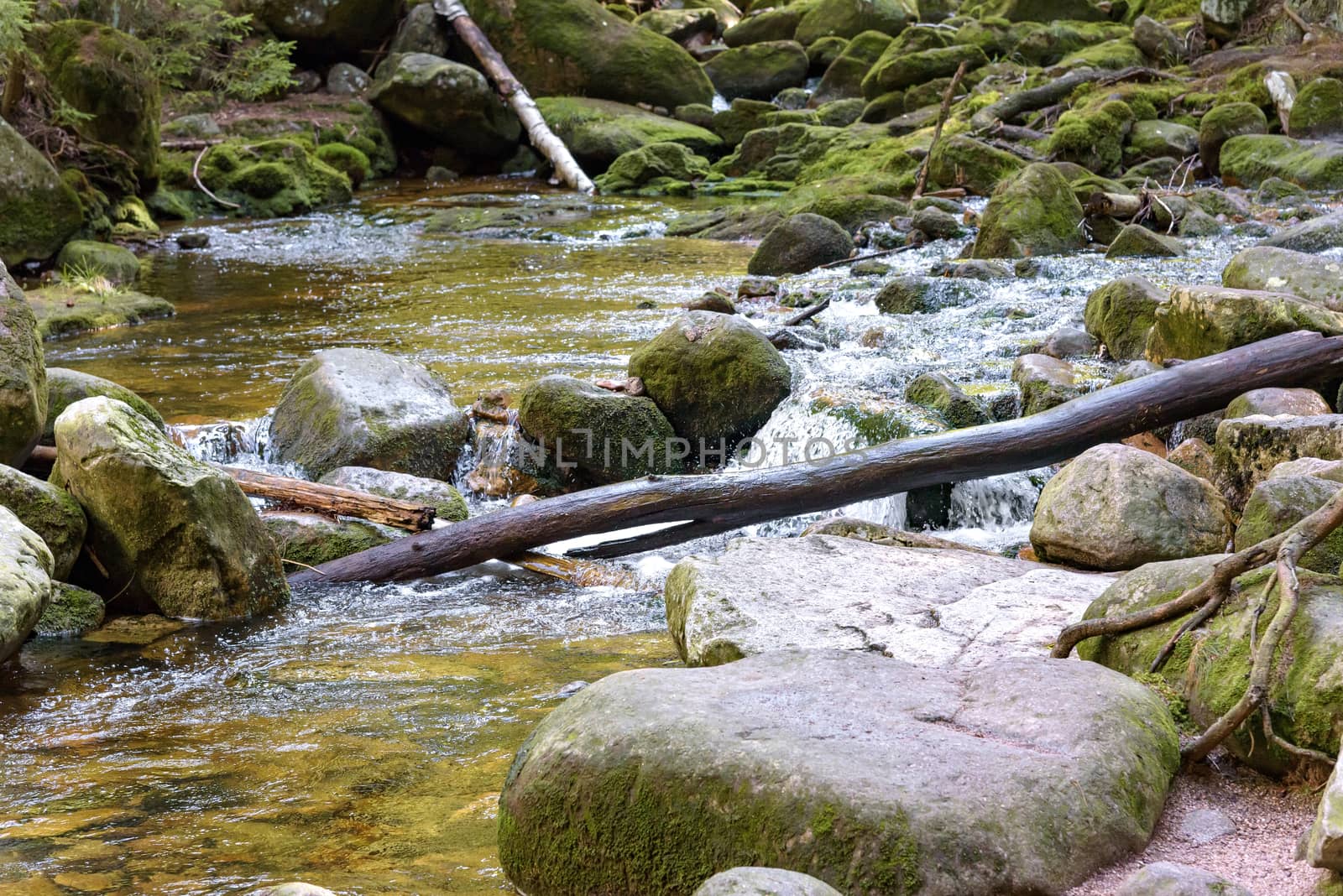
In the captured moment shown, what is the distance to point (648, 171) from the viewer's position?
20.9 metres

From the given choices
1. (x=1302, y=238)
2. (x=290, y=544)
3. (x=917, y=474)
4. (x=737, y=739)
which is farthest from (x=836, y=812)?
(x=1302, y=238)

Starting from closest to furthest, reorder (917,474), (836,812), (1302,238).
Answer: (836,812)
(917,474)
(1302,238)

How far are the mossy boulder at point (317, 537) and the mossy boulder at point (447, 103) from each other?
17660 millimetres

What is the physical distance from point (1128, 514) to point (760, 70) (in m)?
24.1

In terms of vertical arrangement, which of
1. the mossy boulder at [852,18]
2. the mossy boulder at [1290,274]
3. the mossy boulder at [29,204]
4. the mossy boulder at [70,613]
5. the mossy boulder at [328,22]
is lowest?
the mossy boulder at [70,613]

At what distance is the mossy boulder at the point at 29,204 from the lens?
41.6 feet

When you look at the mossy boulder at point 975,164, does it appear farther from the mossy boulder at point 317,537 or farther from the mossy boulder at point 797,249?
the mossy boulder at point 317,537

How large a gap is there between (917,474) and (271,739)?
330 cm

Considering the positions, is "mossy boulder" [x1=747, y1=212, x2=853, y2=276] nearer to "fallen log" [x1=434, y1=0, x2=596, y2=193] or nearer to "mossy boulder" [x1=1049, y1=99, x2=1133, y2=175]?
"mossy boulder" [x1=1049, y1=99, x2=1133, y2=175]

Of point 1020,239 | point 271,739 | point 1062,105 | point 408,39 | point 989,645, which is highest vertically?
point 408,39

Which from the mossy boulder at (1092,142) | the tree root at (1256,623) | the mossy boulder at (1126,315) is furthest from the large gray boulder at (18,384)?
the mossy boulder at (1092,142)

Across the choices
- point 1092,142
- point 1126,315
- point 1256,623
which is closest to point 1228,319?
point 1126,315

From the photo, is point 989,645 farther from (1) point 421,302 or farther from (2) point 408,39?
(2) point 408,39

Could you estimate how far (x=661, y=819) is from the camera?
264 centimetres
